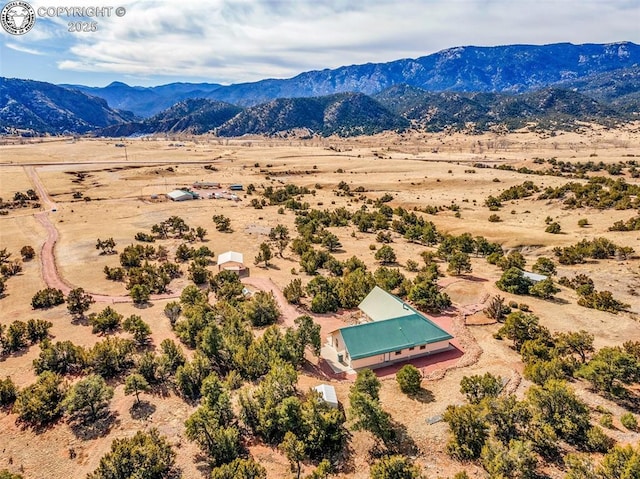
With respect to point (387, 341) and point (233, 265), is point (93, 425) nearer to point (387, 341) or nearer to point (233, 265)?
point (387, 341)

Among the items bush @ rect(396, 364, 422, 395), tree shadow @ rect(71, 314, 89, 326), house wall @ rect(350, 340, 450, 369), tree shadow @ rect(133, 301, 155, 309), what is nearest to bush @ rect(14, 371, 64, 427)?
tree shadow @ rect(71, 314, 89, 326)

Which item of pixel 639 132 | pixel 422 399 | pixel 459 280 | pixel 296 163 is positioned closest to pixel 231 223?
pixel 459 280

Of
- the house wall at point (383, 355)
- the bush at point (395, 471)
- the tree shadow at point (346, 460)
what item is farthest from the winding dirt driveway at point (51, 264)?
the bush at point (395, 471)

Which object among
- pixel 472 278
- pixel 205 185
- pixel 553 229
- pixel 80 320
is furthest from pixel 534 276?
pixel 205 185

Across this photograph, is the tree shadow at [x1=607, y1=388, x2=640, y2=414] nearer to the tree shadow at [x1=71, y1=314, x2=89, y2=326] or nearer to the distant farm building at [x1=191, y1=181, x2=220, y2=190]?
the tree shadow at [x1=71, y1=314, x2=89, y2=326]

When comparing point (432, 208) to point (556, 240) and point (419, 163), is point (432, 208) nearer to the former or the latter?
point (556, 240)

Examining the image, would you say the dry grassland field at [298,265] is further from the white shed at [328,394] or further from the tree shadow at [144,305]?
the white shed at [328,394]
